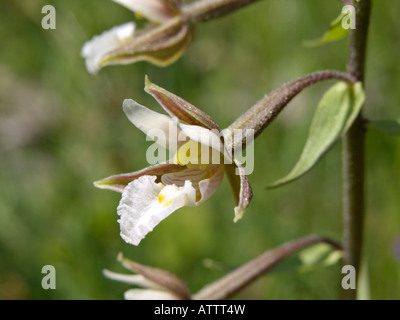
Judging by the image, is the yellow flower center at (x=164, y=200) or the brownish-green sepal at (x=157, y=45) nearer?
the yellow flower center at (x=164, y=200)

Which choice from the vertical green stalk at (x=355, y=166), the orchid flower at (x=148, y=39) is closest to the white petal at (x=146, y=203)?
the orchid flower at (x=148, y=39)

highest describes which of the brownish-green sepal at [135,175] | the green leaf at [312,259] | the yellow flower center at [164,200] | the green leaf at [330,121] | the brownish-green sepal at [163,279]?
the green leaf at [330,121]

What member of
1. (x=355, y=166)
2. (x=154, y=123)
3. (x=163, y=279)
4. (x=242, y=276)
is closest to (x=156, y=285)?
(x=163, y=279)

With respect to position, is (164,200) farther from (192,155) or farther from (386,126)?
(386,126)

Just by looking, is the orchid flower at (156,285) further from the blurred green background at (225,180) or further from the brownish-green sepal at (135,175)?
the blurred green background at (225,180)

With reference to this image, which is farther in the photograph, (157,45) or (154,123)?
(157,45)
